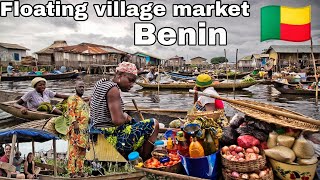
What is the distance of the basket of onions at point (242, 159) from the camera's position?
290cm

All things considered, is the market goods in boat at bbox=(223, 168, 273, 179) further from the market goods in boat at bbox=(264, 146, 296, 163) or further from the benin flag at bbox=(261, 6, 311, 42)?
the benin flag at bbox=(261, 6, 311, 42)

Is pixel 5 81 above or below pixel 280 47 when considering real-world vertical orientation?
below

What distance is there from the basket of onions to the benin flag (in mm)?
10597

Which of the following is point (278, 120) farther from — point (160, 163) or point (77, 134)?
point (77, 134)

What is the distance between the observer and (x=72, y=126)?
3.69 metres

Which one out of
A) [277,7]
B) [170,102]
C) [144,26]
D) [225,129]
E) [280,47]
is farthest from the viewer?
[280,47]

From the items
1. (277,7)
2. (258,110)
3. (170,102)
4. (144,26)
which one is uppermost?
(277,7)

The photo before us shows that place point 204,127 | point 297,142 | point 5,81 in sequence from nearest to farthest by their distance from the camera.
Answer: point 297,142 → point 204,127 → point 5,81

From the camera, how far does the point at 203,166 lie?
307cm

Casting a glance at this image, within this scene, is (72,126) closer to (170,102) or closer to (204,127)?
(204,127)

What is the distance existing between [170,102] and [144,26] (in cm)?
518

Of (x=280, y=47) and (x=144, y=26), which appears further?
(x=280, y=47)

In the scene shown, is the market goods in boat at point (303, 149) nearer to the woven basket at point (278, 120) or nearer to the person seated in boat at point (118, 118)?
the woven basket at point (278, 120)

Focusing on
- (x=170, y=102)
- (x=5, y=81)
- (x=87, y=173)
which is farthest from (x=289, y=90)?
(x=5, y=81)
